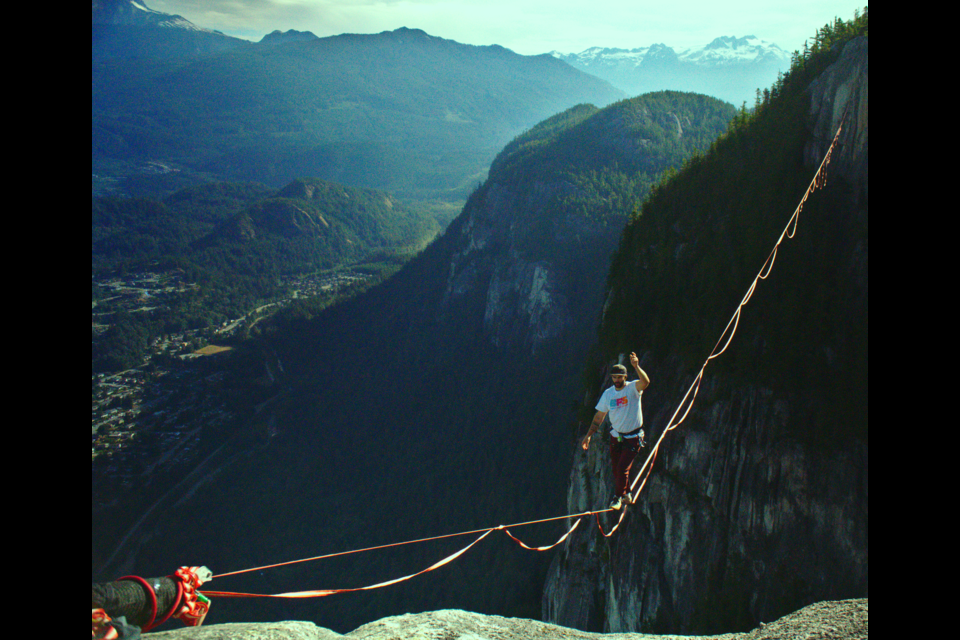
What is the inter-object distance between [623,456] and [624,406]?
188 cm

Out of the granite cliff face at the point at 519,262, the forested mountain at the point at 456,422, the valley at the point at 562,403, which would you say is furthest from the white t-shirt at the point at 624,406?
the granite cliff face at the point at 519,262

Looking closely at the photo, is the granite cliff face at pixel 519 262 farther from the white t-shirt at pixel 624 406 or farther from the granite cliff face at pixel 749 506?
the white t-shirt at pixel 624 406

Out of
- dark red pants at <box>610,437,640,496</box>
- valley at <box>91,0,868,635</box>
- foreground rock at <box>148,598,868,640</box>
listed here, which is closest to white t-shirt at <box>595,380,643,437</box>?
dark red pants at <box>610,437,640,496</box>

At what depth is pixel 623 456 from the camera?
12773 mm

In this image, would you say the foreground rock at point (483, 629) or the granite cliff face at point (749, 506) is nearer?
the foreground rock at point (483, 629)

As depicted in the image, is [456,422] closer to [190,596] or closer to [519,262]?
[519,262]

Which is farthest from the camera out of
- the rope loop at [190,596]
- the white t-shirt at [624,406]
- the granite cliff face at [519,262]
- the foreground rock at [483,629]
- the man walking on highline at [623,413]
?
the granite cliff face at [519,262]

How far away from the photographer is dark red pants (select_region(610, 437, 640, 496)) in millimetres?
12406

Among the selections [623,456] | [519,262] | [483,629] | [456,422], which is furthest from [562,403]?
[483,629]

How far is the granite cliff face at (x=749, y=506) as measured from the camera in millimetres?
14695

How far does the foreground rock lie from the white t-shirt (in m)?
4.20

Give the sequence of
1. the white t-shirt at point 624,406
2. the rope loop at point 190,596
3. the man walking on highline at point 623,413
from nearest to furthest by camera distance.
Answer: the rope loop at point 190,596, the man walking on highline at point 623,413, the white t-shirt at point 624,406

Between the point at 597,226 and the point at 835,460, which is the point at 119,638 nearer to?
the point at 835,460

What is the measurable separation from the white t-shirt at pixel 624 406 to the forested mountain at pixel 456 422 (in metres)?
63.8
